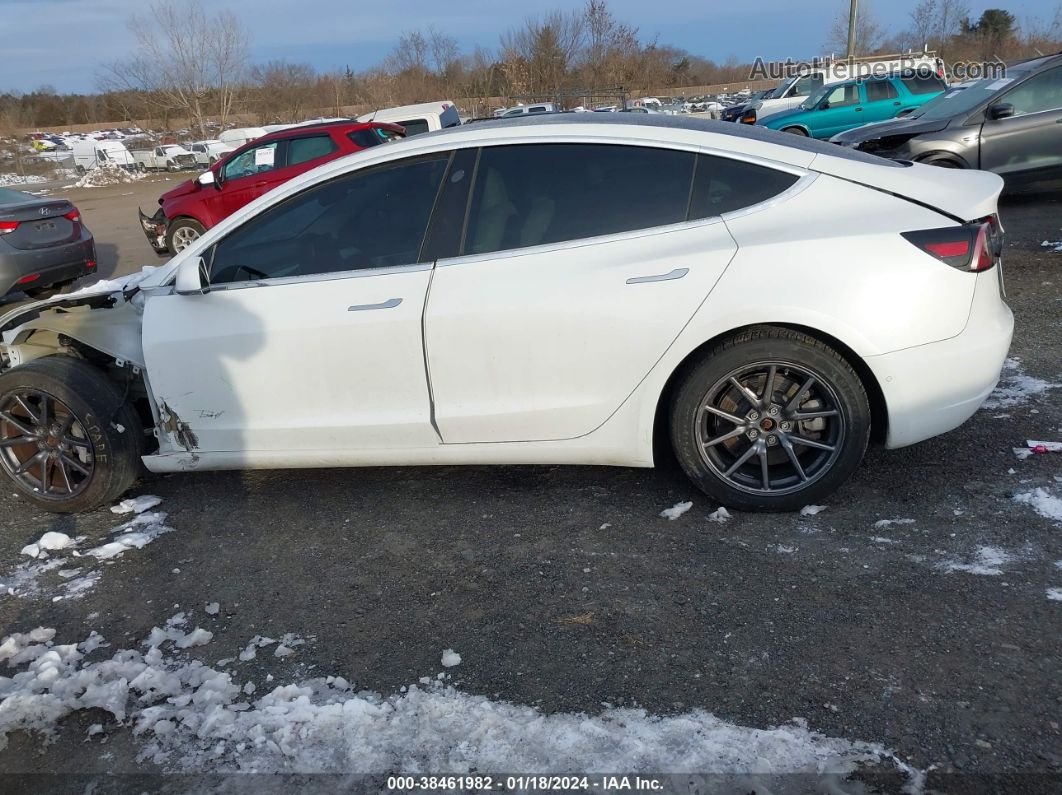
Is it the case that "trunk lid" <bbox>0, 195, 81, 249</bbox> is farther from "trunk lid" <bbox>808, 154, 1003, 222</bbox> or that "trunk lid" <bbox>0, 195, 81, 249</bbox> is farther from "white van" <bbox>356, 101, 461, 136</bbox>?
"trunk lid" <bbox>808, 154, 1003, 222</bbox>

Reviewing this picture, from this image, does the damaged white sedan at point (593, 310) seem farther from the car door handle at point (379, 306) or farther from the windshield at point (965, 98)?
the windshield at point (965, 98)

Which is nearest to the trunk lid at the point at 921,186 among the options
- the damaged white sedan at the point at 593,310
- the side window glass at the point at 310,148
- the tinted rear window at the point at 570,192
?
the damaged white sedan at the point at 593,310

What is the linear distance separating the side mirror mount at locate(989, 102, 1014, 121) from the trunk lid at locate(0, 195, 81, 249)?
434 inches

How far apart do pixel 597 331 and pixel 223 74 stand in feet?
130

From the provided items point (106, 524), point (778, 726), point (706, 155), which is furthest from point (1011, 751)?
point (106, 524)

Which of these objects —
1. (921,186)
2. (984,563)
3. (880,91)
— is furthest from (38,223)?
(880,91)

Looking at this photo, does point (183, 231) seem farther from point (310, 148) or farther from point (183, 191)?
point (310, 148)

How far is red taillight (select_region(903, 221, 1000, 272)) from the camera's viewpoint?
3.30 meters

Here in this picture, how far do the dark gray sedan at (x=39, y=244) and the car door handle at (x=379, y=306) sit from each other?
7282 millimetres

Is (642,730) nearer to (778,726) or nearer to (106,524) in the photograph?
(778,726)

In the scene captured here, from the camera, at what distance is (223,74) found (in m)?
37.5

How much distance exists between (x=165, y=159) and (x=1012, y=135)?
3365 cm

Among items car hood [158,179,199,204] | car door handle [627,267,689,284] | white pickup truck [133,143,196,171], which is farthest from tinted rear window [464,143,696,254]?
white pickup truck [133,143,196,171]

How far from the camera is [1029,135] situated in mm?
9992
